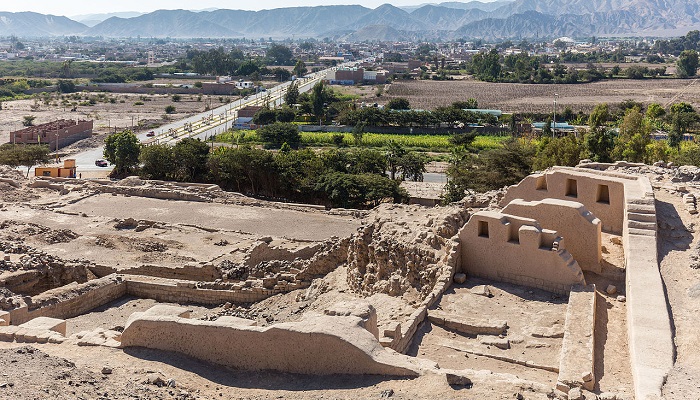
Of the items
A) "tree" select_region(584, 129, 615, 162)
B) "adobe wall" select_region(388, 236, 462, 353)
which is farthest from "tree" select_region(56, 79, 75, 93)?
"adobe wall" select_region(388, 236, 462, 353)

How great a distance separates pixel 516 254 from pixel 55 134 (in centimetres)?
4730

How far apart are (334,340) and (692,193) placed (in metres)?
10.9

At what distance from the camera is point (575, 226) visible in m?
13.9

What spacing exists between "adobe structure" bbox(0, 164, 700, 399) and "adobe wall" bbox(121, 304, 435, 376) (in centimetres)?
2

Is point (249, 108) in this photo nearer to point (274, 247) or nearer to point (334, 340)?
point (274, 247)

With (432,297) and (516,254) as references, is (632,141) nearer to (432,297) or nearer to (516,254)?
(516,254)

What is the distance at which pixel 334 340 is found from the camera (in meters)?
9.84

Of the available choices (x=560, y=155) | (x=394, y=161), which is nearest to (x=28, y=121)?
(x=394, y=161)

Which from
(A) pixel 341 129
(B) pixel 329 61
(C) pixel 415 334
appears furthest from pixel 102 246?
(B) pixel 329 61

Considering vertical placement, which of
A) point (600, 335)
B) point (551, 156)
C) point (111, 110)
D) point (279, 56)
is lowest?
point (111, 110)

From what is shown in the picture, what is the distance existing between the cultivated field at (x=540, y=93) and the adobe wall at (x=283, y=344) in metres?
69.0

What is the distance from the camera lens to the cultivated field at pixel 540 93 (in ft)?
269

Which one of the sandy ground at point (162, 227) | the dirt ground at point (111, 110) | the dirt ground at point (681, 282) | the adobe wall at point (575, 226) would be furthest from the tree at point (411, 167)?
the dirt ground at point (111, 110)

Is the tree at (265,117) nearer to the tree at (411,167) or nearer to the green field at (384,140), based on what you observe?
the green field at (384,140)
